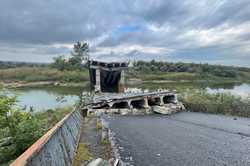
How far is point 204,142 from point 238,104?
25.4 ft

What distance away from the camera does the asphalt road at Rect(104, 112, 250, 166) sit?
738 centimetres

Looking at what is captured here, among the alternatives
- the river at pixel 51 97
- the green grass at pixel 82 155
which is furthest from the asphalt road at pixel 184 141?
the river at pixel 51 97

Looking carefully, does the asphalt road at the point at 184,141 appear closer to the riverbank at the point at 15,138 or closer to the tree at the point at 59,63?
the riverbank at the point at 15,138

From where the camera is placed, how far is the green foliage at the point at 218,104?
50.4ft

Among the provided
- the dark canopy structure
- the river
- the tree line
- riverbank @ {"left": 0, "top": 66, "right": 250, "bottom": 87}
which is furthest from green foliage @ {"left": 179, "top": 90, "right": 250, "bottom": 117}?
the tree line

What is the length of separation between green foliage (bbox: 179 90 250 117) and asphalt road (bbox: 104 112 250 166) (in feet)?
4.31

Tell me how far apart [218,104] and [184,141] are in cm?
804

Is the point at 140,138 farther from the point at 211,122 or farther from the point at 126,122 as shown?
the point at 211,122

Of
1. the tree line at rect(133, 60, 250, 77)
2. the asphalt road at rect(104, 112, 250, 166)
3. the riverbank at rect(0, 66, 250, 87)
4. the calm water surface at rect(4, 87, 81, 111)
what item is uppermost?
the tree line at rect(133, 60, 250, 77)

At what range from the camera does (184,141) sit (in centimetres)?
951

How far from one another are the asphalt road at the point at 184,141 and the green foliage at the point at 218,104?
4.31 ft

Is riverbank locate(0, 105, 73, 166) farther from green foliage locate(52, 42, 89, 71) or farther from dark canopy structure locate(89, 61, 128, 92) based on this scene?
green foliage locate(52, 42, 89, 71)

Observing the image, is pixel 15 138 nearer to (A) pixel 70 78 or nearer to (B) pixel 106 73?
(B) pixel 106 73

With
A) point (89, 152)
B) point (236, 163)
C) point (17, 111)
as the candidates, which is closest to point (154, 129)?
point (236, 163)
